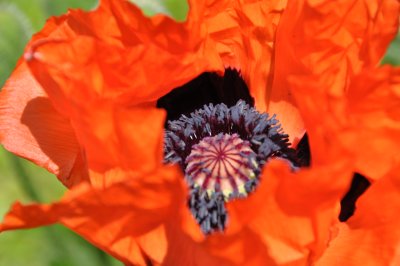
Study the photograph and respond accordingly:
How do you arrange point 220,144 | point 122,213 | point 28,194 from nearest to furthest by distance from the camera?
point 122,213 < point 220,144 < point 28,194

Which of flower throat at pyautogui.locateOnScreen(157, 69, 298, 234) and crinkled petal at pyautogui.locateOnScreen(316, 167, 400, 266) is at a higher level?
crinkled petal at pyautogui.locateOnScreen(316, 167, 400, 266)

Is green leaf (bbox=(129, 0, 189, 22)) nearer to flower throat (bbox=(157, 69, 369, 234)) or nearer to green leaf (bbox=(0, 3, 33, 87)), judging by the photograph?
green leaf (bbox=(0, 3, 33, 87))

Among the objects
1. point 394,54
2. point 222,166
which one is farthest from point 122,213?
point 394,54

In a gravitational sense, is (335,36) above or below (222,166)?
above

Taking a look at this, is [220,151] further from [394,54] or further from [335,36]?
[394,54]

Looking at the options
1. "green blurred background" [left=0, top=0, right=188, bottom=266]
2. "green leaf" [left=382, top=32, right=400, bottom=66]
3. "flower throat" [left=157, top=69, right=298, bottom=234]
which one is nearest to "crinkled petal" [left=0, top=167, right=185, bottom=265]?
"flower throat" [left=157, top=69, right=298, bottom=234]

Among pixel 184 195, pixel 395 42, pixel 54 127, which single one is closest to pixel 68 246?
pixel 54 127

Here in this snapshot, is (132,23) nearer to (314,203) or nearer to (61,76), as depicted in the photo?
(61,76)
